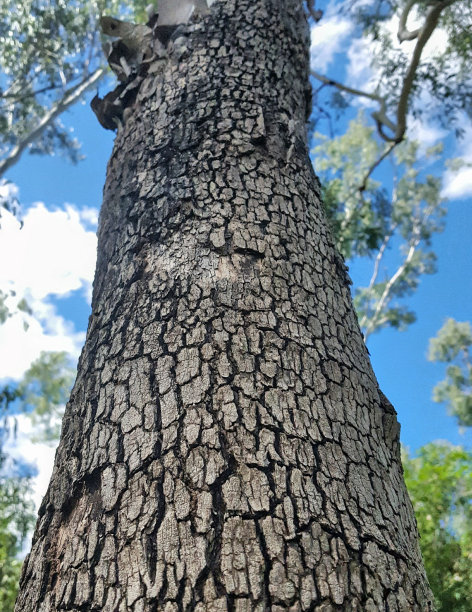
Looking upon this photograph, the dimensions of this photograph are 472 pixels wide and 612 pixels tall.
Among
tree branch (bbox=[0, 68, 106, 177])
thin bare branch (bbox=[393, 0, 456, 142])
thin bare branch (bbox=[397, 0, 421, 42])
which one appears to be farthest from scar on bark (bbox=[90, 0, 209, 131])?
tree branch (bbox=[0, 68, 106, 177])

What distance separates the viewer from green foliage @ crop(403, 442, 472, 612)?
2.57m

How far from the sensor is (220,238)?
120 cm

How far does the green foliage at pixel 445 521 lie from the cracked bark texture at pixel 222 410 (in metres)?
1.99

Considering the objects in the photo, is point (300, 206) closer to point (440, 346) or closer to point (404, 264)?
point (404, 264)

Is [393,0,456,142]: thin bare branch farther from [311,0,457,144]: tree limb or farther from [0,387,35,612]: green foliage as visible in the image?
[0,387,35,612]: green foliage

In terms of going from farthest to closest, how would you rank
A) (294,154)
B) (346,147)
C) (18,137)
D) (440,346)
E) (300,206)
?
(440,346)
(346,147)
(18,137)
(294,154)
(300,206)

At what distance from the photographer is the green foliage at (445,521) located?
2572 mm

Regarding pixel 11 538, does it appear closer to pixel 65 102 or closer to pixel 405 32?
pixel 405 32

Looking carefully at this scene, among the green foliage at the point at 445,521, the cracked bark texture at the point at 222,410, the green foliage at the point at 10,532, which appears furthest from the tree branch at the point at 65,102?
the cracked bark texture at the point at 222,410

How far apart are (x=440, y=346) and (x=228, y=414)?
19256 millimetres

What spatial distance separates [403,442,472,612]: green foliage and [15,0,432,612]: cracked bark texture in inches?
78.5

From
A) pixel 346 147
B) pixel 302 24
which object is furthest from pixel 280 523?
pixel 346 147

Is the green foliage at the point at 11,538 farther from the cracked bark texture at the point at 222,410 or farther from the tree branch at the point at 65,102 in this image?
the tree branch at the point at 65,102

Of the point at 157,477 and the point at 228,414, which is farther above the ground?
the point at 228,414
